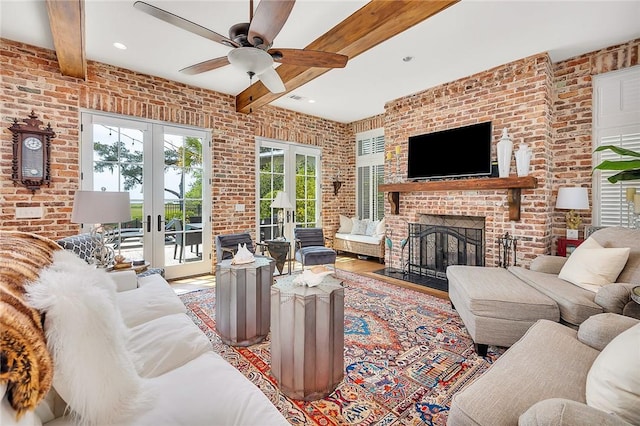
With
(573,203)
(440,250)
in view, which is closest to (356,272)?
(440,250)

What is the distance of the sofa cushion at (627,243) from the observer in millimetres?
2234

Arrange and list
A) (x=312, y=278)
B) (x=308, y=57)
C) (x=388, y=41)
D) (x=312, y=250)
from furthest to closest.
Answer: (x=312, y=250) < (x=388, y=41) < (x=308, y=57) < (x=312, y=278)

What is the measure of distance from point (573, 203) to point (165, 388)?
4066 mm

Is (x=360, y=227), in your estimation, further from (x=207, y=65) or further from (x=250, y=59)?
(x=250, y=59)

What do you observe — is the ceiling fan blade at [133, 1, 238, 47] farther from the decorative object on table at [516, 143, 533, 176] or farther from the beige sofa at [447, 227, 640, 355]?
the decorative object on table at [516, 143, 533, 176]

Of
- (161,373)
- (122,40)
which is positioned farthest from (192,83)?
(161,373)

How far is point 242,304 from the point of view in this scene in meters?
2.38

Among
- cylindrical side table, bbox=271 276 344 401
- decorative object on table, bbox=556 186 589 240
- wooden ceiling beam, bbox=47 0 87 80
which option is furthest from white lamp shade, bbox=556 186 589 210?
wooden ceiling beam, bbox=47 0 87 80

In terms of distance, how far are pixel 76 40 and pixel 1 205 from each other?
1.95 meters

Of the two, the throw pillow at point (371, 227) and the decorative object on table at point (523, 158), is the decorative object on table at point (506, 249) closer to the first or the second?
the decorative object on table at point (523, 158)

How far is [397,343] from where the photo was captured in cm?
245

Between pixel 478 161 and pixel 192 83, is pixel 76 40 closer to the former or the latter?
Answer: pixel 192 83

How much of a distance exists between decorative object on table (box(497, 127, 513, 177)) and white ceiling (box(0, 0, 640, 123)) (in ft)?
3.18

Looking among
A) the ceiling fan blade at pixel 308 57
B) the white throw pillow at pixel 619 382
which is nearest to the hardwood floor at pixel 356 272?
the white throw pillow at pixel 619 382
